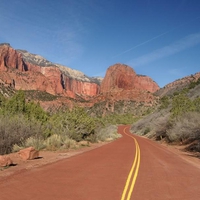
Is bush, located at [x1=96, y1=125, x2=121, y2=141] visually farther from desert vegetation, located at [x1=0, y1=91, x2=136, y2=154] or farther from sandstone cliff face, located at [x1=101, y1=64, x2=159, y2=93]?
sandstone cliff face, located at [x1=101, y1=64, x2=159, y2=93]

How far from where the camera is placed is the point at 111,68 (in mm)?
183500

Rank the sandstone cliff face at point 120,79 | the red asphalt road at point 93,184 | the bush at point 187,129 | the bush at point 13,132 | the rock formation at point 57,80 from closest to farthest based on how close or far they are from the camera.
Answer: the red asphalt road at point 93,184 → the bush at point 13,132 → the bush at point 187,129 → the rock formation at point 57,80 → the sandstone cliff face at point 120,79

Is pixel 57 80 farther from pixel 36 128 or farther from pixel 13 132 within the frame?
pixel 13 132

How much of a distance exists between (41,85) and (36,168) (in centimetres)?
14461

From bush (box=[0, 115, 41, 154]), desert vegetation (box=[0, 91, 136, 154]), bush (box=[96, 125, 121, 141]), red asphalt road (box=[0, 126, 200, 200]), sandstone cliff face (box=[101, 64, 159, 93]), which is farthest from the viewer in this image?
sandstone cliff face (box=[101, 64, 159, 93])

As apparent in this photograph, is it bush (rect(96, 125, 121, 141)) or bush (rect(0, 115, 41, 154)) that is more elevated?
bush (rect(0, 115, 41, 154))

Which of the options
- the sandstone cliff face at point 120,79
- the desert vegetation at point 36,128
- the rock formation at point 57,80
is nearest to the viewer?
the desert vegetation at point 36,128

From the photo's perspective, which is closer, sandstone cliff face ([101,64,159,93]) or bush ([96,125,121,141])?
bush ([96,125,121,141])

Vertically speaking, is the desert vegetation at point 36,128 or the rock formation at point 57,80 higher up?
the rock formation at point 57,80

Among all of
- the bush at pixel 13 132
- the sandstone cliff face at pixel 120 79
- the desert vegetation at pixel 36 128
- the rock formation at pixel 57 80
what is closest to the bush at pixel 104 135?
the desert vegetation at pixel 36 128

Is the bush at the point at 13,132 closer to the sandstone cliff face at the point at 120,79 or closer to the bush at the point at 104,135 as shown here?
the bush at the point at 104,135

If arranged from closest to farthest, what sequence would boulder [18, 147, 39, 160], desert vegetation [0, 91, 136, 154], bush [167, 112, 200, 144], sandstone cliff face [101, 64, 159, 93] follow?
boulder [18, 147, 39, 160] < desert vegetation [0, 91, 136, 154] < bush [167, 112, 200, 144] < sandstone cliff face [101, 64, 159, 93]

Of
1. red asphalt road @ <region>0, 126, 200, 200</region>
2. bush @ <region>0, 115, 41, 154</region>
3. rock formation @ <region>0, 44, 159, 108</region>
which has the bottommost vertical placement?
red asphalt road @ <region>0, 126, 200, 200</region>

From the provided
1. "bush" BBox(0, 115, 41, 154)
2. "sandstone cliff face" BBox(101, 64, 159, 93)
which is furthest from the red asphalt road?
"sandstone cliff face" BBox(101, 64, 159, 93)
